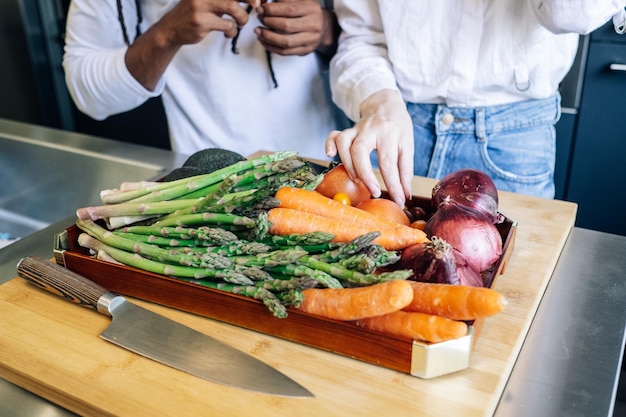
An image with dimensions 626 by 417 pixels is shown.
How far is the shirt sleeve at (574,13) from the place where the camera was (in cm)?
114

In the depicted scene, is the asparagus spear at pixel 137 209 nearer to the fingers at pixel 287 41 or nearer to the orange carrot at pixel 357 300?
the orange carrot at pixel 357 300

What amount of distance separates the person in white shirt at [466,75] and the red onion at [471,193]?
204 mm

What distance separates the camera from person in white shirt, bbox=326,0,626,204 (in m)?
1.32

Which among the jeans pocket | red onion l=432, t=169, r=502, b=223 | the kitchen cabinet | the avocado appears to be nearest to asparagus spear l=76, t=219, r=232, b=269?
the avocado

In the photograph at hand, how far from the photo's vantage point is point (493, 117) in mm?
1421

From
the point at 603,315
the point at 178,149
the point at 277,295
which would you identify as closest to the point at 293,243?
the point at 277,295

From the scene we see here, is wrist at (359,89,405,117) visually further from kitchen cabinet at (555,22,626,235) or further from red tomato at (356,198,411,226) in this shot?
kitchen cabinet at (555,22,626,235)

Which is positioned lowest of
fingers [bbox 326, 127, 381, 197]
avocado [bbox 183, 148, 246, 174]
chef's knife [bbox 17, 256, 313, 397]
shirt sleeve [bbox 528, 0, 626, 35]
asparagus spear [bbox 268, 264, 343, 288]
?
chef's knife [bbox 17, 256, 313, 397]

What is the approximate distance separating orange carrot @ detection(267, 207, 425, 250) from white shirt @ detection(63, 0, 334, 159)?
0.77 metres

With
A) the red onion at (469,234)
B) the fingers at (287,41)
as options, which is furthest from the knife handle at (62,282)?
the fingers at (287,41)

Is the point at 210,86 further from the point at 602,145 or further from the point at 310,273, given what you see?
the point at 602,145

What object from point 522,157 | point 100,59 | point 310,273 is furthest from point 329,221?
point 100,59

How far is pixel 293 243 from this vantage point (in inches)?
36.3

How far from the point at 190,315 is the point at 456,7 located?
0.88 metres
